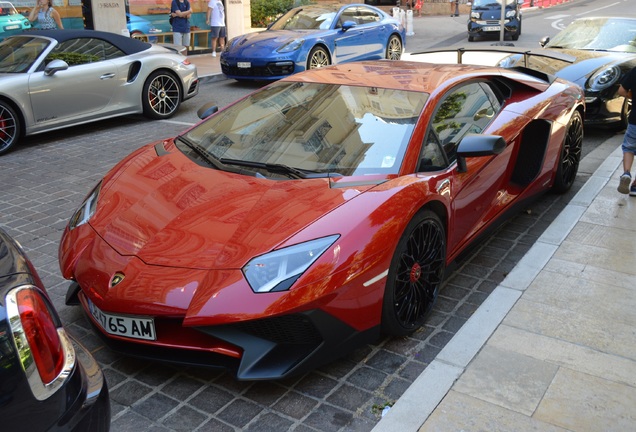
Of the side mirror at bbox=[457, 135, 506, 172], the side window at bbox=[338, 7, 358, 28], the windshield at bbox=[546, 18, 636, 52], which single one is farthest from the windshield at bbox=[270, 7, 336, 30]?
the side mirror at bbox=[457, 135, 506, 172]

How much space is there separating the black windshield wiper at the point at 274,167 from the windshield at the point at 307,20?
9.98 metres

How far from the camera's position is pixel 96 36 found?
9.48 metres

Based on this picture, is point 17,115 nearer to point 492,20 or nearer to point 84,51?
point 84,51

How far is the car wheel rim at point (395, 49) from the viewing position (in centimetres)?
1527

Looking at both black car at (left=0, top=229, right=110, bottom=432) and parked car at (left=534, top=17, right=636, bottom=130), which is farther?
parked car at (left=534, top=17, right=636, bottom=130)

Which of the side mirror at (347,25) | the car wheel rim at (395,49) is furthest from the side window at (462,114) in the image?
the car wheel rim at (395,49)

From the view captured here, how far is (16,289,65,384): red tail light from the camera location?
2.07m

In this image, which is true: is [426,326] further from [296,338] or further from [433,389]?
[296,338]

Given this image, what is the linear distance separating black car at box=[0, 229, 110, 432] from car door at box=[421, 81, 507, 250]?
241cm

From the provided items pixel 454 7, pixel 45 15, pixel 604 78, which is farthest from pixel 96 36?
pixel 454 7

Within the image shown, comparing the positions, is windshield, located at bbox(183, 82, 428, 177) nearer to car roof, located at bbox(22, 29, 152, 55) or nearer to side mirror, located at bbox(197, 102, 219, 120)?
side mirror, located at bbox(197, 102, 219, 120)

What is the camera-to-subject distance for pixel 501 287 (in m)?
4.43

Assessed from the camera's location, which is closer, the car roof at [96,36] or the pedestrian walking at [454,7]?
the car roof at [96,36]

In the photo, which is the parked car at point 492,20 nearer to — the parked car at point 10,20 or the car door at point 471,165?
the parked car at point 10,20
